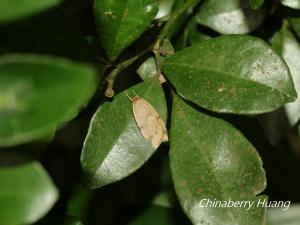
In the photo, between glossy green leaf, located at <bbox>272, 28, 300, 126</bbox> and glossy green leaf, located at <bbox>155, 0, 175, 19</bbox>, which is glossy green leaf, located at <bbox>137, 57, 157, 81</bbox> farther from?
glossy green leaf, located at <bbox>272, 28, 300, 126</bbox>

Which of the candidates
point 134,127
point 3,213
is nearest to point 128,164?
point 134,127

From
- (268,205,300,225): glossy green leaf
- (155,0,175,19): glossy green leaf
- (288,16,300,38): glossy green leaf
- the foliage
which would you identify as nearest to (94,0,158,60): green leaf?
the foliage

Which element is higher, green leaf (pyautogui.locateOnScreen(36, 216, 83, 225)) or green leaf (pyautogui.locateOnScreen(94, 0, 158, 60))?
green leaf (pyautogui.locateOnScreen(94, 0, 158, 60))

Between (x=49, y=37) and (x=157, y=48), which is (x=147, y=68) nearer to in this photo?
(x=157, y=48)

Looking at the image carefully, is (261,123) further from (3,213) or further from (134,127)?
(3,213)

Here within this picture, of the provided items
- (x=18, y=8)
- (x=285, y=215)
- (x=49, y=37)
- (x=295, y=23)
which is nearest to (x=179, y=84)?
(x=49, y=37)

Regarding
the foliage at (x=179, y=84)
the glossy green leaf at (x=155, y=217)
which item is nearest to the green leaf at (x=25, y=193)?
the foliage at (x=179, y=84)

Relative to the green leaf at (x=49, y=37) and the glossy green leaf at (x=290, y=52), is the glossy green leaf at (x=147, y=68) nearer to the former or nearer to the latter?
the green leaf at (x=49, y=37)
